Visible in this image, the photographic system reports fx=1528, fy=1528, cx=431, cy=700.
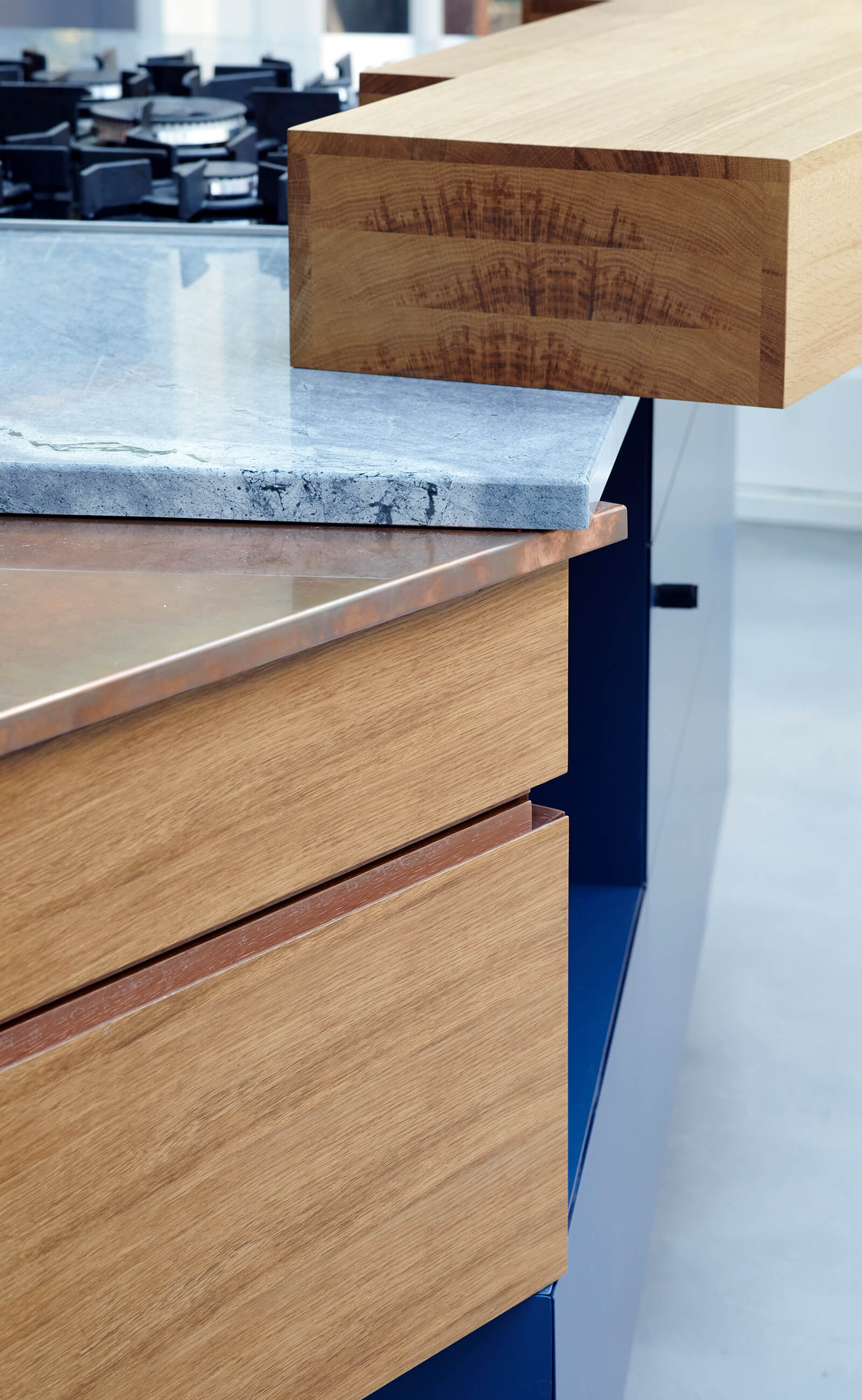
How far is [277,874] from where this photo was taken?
656mm

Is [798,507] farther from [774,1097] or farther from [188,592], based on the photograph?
[188,592]

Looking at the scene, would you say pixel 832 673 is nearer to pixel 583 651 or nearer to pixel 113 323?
pixel 583 651

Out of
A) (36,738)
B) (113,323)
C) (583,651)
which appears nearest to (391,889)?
(36,738)

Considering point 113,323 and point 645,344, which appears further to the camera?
point 113,323

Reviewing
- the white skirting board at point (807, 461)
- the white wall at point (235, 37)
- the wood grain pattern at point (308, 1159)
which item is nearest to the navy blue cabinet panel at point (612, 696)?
the wood grain pattern at point (308, 1159)

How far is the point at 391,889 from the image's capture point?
72 centimetres

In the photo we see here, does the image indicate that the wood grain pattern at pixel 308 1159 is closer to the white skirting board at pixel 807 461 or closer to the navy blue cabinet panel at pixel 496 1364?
the navy blue cabinet panel at pixel 496 1364

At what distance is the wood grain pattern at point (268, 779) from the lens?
0.57 meters

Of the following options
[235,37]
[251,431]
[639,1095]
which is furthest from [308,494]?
[235,37]

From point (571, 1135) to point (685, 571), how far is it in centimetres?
75

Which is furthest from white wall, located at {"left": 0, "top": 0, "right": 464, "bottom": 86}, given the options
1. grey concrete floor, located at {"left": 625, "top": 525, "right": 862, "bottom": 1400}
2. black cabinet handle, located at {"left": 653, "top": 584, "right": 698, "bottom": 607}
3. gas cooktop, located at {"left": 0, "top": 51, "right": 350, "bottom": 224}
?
grey concrete floor, located at {"left": 625, "top": 525, "right": 862, "bottom": 1400}

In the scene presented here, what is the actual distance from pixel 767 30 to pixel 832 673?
2.19 metres

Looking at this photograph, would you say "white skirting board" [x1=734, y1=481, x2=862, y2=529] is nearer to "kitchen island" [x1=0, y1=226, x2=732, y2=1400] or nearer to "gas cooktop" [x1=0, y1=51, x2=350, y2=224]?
"gas cooktop" [x1=0, y1=51, x2=350, y2=224]

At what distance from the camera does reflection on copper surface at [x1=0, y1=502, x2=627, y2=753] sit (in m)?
0.56
